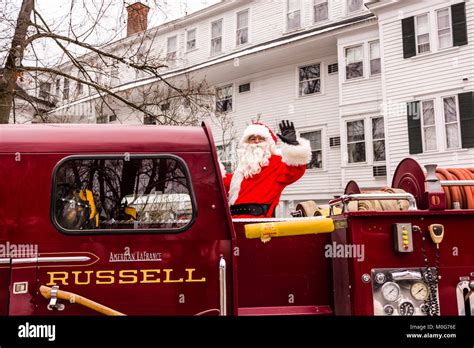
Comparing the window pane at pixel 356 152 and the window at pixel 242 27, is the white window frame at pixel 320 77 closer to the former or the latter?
the window pane at pixel 356 152

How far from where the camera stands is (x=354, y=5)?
17.5 meters

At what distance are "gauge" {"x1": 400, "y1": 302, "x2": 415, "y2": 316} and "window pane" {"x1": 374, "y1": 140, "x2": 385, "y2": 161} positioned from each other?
1351cm

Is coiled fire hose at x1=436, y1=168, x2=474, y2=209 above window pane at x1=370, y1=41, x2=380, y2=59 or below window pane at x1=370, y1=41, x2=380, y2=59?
below

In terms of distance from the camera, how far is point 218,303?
3008 mm

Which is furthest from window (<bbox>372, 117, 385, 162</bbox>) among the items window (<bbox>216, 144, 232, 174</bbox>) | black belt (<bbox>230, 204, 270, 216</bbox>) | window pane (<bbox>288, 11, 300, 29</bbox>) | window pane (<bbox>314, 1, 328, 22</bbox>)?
black belt (<bbox>230, 204, 270, 216</bbox>)

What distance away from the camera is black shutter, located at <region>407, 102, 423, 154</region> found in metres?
14.8

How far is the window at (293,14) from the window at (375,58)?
3444 millimetres

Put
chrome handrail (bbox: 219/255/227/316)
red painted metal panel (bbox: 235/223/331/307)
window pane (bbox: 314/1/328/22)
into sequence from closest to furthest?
chrome handrail (bbox: 219/255/227/316), red painted metal panel (bbox: 235/223/331/307), window pane (bbox: 314/1/328/22)

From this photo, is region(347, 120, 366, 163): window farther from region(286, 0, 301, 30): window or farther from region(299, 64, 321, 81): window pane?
region(286, 0, 301, 30): window

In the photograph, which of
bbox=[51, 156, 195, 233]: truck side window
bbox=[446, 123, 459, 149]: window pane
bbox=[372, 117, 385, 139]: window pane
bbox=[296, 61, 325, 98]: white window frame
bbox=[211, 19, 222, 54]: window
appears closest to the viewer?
bbox=[51, 156, 195, 233]: truck side window

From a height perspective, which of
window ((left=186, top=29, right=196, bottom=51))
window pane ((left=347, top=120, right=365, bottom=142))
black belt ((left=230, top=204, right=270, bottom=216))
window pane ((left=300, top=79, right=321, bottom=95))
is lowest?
black belt ((left=230, top=204, right=270, bottom=216))

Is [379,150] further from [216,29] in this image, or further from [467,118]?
[216,29]

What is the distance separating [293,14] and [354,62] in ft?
12.4

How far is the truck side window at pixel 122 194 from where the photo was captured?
10.0ft
